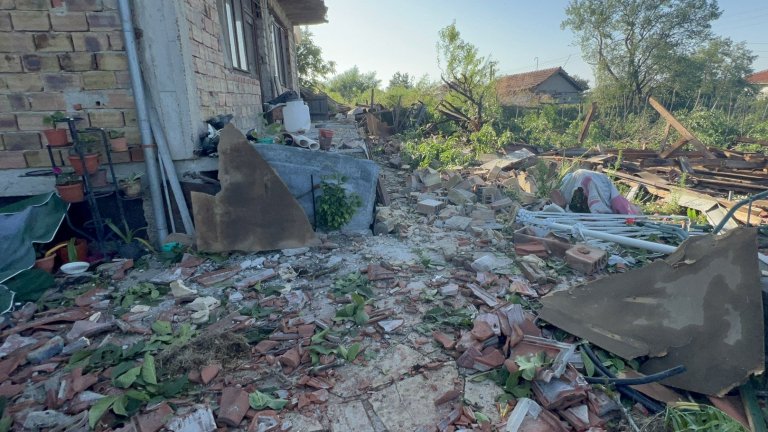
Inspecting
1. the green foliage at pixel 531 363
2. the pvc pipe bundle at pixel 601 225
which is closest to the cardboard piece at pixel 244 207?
the green foliage at pixel 531 363

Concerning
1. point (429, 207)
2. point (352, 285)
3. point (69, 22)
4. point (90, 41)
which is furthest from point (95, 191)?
point (429, 207)

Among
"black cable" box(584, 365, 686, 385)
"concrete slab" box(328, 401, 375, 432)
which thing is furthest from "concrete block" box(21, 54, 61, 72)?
"black cable" box(584, 365, 686, 385)

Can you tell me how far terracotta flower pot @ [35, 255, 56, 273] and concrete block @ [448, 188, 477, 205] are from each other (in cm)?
512

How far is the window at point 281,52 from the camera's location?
393 inches

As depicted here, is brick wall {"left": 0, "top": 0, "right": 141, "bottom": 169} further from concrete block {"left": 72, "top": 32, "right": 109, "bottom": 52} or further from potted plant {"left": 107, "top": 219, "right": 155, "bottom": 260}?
potted plant {"left": 107, "top": 219, "right": 155, "bottom": 260}

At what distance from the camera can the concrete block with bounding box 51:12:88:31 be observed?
3.62m

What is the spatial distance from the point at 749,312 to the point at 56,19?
19.9 feet

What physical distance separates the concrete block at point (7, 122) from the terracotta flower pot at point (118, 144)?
3.09 ft

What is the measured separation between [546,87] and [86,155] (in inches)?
1301

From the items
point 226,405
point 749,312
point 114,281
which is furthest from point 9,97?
point 749,312

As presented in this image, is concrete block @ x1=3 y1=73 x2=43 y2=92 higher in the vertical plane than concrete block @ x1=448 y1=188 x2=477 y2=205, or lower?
higher

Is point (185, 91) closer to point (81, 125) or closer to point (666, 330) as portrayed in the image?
point (81, 125)

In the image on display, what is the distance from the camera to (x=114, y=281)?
11.7 feet

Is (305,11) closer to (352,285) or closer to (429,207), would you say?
(429,207)
